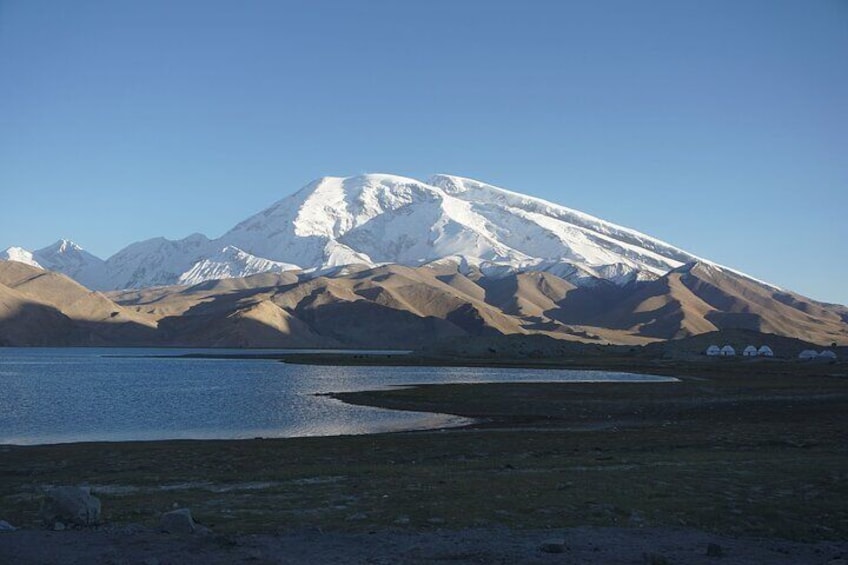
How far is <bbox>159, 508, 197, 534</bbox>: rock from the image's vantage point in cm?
1661

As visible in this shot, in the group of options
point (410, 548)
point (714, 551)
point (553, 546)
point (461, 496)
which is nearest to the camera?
point (714, 551)

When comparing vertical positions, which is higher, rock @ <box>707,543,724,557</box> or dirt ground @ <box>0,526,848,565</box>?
rock @ <box>707,543,724,557</box>

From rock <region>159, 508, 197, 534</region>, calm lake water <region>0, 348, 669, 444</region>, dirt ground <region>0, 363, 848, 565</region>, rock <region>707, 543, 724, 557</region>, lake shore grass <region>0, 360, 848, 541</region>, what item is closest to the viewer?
rock <region>707, 543, 724, 557</region>

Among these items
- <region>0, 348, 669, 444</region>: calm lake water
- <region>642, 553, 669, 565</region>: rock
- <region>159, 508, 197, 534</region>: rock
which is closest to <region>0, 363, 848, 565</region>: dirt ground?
<region>642, 553, 669, 565</region>: rock

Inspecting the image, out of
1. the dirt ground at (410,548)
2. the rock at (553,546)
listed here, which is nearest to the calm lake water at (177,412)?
the dirt ground at (410,548)

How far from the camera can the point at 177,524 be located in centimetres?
1667

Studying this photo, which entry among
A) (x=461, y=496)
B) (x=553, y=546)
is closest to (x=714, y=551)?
(x=553, y=546)

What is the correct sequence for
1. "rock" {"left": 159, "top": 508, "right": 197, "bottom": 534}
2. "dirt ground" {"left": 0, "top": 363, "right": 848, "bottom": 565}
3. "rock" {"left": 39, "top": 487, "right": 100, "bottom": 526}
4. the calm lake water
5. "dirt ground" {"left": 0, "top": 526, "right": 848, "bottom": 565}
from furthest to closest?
the calm lake water → "rock" {"left": 39, "top": 487, "right": 100, "bottom": 526} → "rock" {"left": 159, "top": 508, "right": 197, "bottom": 534} → "dirt ground" {"left": 0, "top": 363, "right": 848, "bottom": 565} → "dirt ground" {"left": 0, "top": 526, "right": 848, "bottom": 565}

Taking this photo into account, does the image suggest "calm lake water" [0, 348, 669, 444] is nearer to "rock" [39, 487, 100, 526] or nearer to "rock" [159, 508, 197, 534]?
"rock" [39, 487, 100, 526]

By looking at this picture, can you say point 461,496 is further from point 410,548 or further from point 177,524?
point 177,524

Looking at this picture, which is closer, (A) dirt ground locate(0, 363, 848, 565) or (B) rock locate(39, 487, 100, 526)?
(A) dirt ground locate(0, 363, 848, 565)

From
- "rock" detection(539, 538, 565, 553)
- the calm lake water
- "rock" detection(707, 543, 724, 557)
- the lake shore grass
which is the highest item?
"rock" detection(707, 543, 724, 557)

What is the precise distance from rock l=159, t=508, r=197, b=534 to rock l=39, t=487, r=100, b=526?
6.57ft

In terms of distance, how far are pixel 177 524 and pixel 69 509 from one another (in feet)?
9.19
